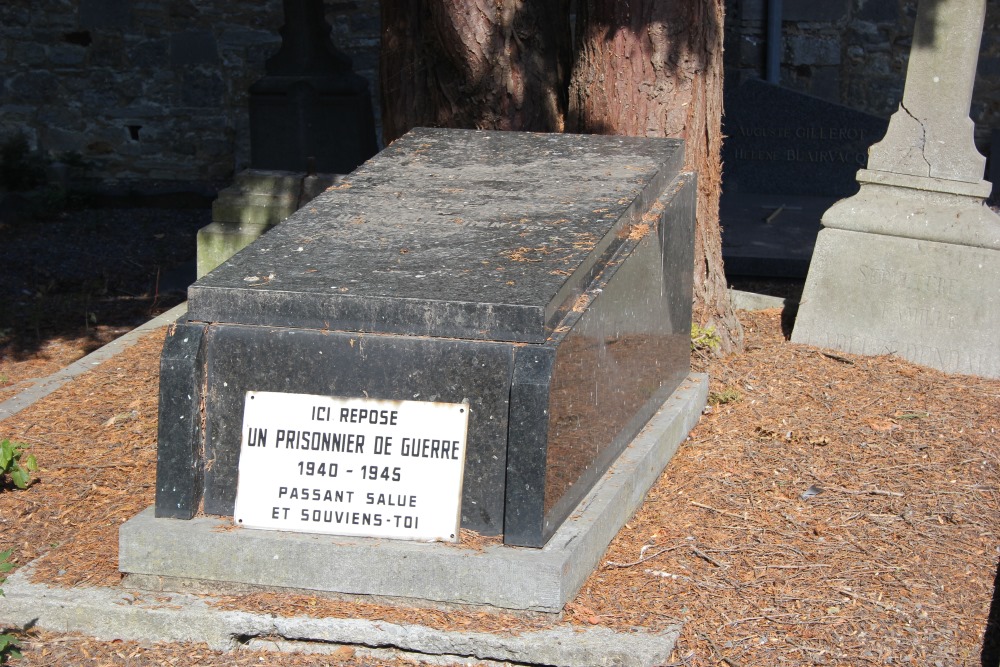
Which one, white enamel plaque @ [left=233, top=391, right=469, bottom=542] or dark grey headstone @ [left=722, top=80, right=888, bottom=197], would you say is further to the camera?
dark grey headstone @ [left=722, top=80, right=888, bottom=197]

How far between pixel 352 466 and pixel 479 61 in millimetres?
2507

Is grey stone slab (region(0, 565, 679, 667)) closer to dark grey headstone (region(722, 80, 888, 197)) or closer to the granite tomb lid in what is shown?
the granite tomb lid

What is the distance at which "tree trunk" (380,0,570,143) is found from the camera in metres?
5.03

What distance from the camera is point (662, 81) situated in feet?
15.9

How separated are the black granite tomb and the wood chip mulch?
335 mm

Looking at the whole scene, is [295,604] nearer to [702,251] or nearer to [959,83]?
[702,251]

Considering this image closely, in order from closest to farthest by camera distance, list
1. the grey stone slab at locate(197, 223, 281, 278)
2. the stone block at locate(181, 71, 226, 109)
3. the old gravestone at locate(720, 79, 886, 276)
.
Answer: the grey stone slab at locate(197, 223, 281, 278) < the old gravestone at locate(720, 79, 886, 276) < the stone block at locate(181, 71, 226, 109)

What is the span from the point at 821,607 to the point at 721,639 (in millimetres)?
343

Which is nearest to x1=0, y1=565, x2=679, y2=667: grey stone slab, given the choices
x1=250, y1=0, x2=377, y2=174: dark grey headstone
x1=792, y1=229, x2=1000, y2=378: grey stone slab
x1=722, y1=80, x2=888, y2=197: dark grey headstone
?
x1=792, y1=229, x2=1000, y2=378: grey stone slab

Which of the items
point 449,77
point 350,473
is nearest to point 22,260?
point 449,77

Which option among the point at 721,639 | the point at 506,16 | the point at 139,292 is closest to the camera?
the point at 721,639

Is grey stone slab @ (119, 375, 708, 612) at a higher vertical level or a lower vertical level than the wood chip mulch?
higher

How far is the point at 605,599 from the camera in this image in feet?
10.4

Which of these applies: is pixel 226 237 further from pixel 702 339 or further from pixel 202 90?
pixel 202 90
